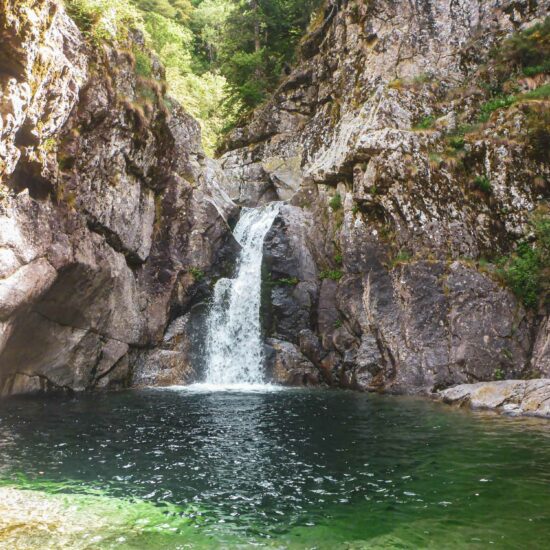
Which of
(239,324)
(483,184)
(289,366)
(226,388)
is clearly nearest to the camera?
(226,388)

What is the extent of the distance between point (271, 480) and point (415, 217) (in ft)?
56.8

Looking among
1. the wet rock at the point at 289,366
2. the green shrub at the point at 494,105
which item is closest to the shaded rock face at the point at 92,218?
the wet rock at the point at 289,366

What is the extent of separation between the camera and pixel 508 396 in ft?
55.3

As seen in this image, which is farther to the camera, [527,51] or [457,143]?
[527,51]

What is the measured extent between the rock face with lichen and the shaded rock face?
545 centimetres

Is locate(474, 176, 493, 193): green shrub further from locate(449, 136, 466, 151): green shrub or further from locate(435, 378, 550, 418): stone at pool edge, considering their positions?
locate(435, 378, 550, 418): stone at pool edge

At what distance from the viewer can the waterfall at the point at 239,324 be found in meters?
25.2

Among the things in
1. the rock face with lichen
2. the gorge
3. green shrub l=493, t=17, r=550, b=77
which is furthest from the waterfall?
green shrub l=493, t=17, r=550, b=77

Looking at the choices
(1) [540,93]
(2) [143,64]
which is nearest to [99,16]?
(2) [143,64]

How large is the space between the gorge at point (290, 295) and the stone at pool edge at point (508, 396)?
0.10 metres

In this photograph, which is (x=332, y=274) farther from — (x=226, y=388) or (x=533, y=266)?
(x=533, y=266)

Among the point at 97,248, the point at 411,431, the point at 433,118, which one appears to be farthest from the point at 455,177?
the point at 97,248

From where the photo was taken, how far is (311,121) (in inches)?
1451

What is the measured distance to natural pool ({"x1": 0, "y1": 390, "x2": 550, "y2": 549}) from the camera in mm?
6848
